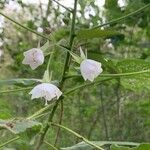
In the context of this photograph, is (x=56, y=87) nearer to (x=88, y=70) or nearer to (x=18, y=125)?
(x=88, y=70)

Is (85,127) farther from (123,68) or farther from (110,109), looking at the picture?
(123,68)

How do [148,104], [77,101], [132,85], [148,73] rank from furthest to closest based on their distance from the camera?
[77,101] → [148,104] → [132,85] → [148,73]

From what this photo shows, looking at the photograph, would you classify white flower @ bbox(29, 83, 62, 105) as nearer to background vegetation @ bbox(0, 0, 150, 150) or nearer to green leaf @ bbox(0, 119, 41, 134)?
green leaf @ bbox(0, 119, 41, 134)

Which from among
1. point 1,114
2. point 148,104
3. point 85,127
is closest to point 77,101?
point 85,127

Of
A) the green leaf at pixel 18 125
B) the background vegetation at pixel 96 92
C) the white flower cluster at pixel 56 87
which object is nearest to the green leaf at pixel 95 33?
the white flower cluster at pixel 56 87

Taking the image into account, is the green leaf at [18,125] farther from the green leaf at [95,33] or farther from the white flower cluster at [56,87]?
the green leaf at [95,33]

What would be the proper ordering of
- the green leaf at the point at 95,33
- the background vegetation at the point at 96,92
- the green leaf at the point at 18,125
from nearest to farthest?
the green leaf at the point at 18,125 < the green leaf at the point at 95,33 < the background vegetation at the point at 96,92
